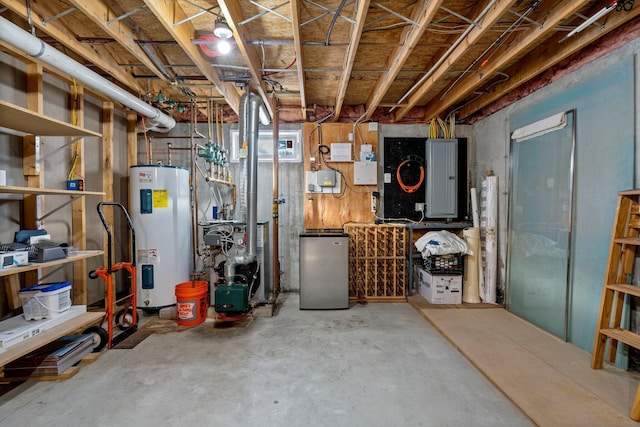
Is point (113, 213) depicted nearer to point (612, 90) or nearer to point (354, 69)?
point (354, 69)

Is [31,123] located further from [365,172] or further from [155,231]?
[365,172]

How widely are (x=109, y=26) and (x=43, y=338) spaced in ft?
7.37

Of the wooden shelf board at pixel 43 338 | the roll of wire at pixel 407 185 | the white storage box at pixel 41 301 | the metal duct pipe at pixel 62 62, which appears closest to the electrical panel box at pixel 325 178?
the roll of wire at pixel 407 185

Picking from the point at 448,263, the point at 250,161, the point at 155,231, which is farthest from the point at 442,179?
the point at 155,231

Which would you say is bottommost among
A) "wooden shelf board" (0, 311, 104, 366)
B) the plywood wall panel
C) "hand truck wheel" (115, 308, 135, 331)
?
"hand truck wheel" (115, 308, 135, 331)

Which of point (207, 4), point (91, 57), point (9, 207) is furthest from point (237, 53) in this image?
point (9, 207)

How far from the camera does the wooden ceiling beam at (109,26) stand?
6.03 feet

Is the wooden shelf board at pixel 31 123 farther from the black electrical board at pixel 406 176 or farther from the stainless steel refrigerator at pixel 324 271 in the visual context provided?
the black electrical board at pixel 406 176

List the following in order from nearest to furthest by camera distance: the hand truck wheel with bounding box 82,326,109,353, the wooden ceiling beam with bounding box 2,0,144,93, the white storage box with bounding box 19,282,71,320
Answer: the wooden ceiling beam with bounding box 2,0,144,93, the white storage box with bounding box 19,282,71,320, the hand truck wheel with bounding box 82,326,109,353

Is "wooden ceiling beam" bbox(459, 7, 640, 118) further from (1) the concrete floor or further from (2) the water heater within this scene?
(2) the water heater

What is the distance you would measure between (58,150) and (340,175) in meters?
3.16

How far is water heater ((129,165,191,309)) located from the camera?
10.4 feet

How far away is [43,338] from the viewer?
1.94 metres

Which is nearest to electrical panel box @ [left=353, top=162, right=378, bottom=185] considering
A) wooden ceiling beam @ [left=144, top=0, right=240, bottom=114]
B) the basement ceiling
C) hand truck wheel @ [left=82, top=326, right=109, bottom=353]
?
the basement ceiling
